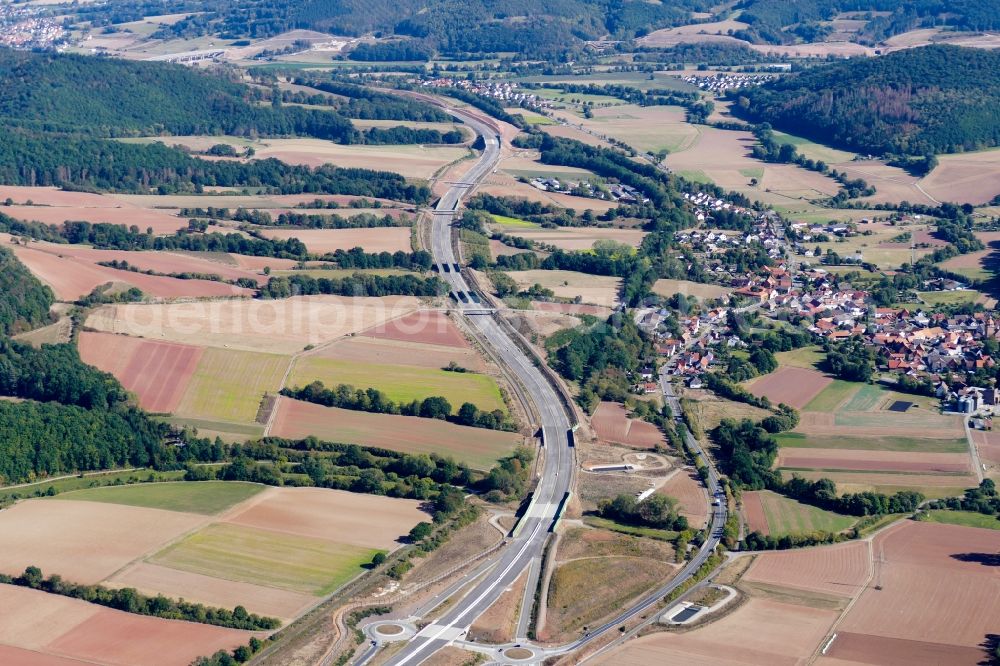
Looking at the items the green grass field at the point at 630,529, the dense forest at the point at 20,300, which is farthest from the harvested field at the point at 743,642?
the dense forest at the point at 20,300

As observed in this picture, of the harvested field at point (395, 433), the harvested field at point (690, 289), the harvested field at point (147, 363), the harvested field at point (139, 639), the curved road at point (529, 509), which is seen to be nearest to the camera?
the harvested field at point (139, 639)

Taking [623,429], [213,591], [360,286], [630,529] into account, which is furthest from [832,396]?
[213,591]

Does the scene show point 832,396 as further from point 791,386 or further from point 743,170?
point 743,170

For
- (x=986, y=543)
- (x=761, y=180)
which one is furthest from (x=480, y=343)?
(x=761, y=180)

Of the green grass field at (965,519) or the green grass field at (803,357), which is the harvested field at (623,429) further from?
the green grass field at (965,519)

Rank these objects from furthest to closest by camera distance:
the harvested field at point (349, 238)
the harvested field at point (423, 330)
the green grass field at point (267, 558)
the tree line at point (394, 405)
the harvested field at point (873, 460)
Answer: the harvested field at point (349, 238) → the harvested field at point (423, 330) → the tree line at point (394, 405) → the harvested field at point (873, 460) → the green grass field at point (267, 558)

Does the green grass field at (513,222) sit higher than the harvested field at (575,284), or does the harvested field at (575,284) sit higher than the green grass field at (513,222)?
the green grass field at (513,222)

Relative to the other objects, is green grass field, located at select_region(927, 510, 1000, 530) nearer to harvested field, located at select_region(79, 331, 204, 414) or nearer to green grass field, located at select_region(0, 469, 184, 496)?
green grass field, located at select_region(0, 469, 184, 496)

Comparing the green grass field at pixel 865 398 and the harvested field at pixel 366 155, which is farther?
the harvested field at pixel 366 155
